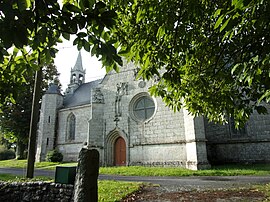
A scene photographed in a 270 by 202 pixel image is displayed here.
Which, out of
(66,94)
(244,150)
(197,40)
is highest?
(66,94)

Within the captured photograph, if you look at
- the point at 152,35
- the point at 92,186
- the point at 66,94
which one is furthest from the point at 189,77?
the point at 66,94

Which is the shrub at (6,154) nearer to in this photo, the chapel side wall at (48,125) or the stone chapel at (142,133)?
the chapel side wall at (48,125)

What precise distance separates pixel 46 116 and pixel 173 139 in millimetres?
15241

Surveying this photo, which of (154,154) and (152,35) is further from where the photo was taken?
(154,154)

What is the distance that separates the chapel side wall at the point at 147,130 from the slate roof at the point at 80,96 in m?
5.07

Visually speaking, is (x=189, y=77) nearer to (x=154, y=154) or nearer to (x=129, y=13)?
(x=129, y=13)

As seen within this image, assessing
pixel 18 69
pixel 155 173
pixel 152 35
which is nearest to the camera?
pixel 18 69

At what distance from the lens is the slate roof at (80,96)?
23880 mm

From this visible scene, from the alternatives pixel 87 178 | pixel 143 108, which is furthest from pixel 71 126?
pixel 87 178

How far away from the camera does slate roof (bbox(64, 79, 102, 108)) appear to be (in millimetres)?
23880

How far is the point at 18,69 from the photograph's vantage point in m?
2.42

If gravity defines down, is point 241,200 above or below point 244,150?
below

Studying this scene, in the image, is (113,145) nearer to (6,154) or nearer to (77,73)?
(77,73)

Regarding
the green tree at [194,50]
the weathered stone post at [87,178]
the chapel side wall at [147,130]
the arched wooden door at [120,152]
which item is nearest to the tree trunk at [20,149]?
the chapel side wall at [147,130]
